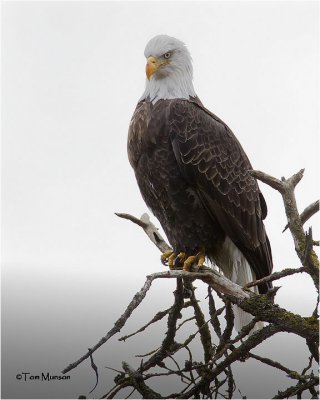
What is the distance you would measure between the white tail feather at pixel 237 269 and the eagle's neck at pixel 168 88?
134 cm

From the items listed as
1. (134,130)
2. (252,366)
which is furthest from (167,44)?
(252,366)

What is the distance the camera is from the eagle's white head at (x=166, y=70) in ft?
16.6

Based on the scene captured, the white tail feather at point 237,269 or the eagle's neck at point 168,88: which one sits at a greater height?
the eagle's neck at point 168,88

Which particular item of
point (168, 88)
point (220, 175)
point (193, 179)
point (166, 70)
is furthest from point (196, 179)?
point (166, 70)

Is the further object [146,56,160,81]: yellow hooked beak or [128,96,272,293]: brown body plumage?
[146,56,160,81]: yellow hooked beak

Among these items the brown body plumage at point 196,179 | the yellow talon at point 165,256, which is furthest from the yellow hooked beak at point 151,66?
the yellow talon at point 165,256

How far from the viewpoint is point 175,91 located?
5105 millimetres

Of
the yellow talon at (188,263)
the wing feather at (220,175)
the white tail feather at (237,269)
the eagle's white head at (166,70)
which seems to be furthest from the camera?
the eagle's white head at (166,70)

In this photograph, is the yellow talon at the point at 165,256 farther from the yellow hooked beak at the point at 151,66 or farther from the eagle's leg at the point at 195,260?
the yellow hooked beak at the point at 151,66

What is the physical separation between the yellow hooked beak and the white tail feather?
5.16ft

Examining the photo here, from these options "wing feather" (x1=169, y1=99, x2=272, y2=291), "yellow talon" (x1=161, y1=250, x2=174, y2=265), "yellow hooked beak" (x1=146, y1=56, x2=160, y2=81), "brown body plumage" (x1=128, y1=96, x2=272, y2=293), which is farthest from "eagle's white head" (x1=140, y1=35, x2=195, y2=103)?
"yellow talon" (x1=161, y1=250, x2=174, y2=265)

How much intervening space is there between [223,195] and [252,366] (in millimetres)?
1488

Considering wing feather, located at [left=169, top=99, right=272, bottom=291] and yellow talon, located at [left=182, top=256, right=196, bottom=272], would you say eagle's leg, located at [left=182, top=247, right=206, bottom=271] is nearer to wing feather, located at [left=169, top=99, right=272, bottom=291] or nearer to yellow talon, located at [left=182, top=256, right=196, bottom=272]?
yellow talon, located at [left=182, top=256, right=196, bottom=272]

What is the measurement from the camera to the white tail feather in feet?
16.3
